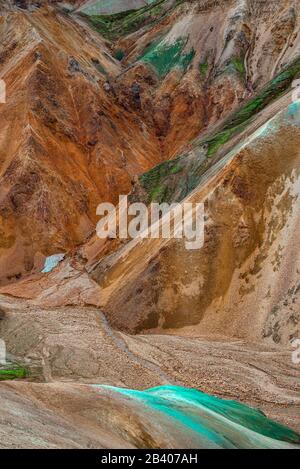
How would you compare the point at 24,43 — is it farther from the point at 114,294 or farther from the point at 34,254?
→ the point at 114,294

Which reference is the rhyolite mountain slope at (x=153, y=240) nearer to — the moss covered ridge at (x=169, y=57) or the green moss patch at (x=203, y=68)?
the green moss patch at (x=203, y=68)

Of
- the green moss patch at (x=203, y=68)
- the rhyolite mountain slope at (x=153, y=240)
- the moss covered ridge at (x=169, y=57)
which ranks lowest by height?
the rhyolite mountain slope at (x=153, y=240)

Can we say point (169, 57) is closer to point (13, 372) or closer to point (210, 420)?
point (13, 372)

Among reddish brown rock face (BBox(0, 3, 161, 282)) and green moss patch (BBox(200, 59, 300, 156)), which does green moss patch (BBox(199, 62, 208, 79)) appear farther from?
green moss patch (BBox(200, 59, 300, 156))

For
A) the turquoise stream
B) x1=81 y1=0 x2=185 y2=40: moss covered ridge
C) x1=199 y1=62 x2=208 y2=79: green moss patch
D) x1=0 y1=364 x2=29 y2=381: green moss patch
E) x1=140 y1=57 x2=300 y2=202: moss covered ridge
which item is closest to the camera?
the turquoise stream

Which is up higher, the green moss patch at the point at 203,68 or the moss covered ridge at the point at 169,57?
the moss covered ridge at the point at 169,57

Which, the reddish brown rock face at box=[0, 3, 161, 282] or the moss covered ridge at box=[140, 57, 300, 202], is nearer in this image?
the moss covered ridge at box=[140, 57, 300, 202]

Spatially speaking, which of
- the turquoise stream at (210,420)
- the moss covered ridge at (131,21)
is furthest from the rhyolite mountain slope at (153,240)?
the moss covered ridge at (131,21)

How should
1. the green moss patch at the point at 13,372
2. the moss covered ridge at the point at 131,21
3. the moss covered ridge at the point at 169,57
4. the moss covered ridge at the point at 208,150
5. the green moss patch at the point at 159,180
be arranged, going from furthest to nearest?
the moss covered ridge at the point at 131,21
the moss covered ridge at the point at 169,57
the green moss patch at the point at 159,180
the moss covered ridge at the point at 208,150
the green moss patch at the point at 13,372

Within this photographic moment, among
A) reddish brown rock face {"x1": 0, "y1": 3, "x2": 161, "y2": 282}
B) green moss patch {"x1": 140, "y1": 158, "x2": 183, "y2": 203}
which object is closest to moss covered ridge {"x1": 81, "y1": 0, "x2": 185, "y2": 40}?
reddish brown rock face {"x1": 0, "y1": 3, "x2": 161, "y2": 282}
